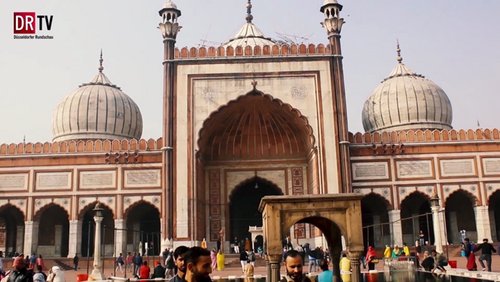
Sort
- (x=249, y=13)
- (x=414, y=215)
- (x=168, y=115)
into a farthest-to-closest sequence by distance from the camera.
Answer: (x=249, y=13) < (x=414, y=215) < (x=168, y=115)

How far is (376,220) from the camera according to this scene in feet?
63.1

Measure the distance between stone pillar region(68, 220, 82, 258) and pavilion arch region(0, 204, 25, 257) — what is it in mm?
2193

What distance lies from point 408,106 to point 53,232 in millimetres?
14390

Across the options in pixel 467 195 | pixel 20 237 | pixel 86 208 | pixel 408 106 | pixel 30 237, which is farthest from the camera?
pixel 408 106

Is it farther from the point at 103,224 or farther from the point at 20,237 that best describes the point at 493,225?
the point at 20,237

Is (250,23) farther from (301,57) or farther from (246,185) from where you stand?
(246,185)

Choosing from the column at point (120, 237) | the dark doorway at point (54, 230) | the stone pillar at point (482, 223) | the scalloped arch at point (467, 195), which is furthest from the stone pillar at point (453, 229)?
the dark doorway at point (54, 230)

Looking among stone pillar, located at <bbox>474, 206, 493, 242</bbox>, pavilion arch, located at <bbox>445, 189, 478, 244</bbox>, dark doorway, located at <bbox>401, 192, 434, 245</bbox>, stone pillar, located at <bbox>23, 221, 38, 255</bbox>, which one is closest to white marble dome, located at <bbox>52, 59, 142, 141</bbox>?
stone pillar, located at <bbox>23, 221, 38, 255</bbox>

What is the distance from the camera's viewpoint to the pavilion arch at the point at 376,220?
61.7 feet

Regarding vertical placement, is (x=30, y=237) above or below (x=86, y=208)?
below

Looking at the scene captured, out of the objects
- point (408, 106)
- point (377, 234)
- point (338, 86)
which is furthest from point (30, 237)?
point (408, 106)

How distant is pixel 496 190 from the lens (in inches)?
700

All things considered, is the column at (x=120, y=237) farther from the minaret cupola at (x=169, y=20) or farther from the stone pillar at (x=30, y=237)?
the minaret cupola at (x=169, y=20)

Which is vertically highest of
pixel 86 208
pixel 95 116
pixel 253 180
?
pixel 95 116
